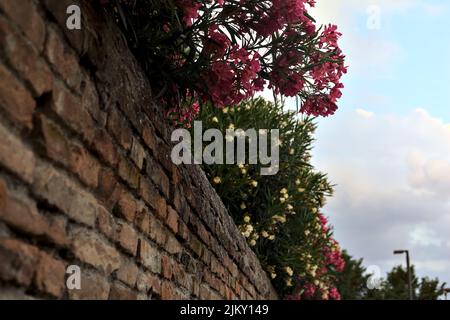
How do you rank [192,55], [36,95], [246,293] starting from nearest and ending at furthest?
[36,95]
[192,55]
[246,293]

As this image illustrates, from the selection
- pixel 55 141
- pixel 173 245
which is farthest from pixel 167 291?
pixel 55 141

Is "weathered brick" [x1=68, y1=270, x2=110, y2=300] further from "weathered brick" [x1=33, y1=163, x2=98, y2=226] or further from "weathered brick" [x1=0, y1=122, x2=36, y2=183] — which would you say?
"weathered brick" [x1=0, y1=122, x2=36, y2=183]

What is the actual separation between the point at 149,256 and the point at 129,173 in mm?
513

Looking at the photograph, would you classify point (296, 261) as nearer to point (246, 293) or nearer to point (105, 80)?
point (246, 293)

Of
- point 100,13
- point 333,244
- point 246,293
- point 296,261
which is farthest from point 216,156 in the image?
point 100,13

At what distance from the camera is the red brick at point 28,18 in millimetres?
1709

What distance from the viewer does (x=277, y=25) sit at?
3.39 m

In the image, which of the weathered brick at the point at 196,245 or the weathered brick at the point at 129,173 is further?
the weathered brick at the point at 196,245

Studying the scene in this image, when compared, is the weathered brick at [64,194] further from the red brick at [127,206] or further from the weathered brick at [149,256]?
the weathered brick at [149,256]

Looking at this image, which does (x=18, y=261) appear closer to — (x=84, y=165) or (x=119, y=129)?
(x=84, y=165)

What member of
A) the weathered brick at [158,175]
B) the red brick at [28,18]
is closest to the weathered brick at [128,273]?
the weathered brick at [158,175]

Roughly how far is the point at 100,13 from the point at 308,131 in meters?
7.75

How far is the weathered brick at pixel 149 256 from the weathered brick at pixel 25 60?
1202mm

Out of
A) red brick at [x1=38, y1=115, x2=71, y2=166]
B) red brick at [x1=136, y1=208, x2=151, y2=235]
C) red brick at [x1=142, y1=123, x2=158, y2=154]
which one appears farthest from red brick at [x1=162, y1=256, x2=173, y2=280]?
red brick at [x1=38, y1=115, x2=71, y2=166]
